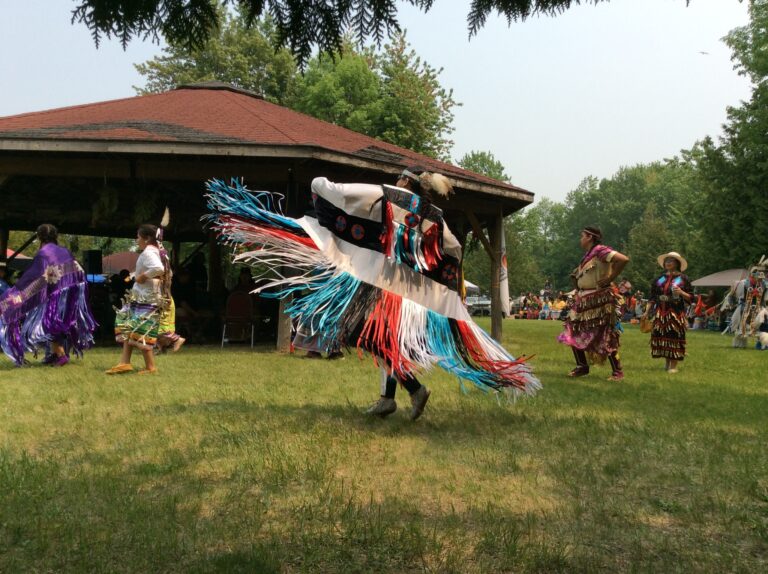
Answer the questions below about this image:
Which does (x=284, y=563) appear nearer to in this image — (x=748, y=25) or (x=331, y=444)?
(x=331, y=444)

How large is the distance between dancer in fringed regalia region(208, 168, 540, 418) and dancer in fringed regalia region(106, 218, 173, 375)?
103 inches

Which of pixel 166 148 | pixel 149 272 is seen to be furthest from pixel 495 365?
pixel 166 148

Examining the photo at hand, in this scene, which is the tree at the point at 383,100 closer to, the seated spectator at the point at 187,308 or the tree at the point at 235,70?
the tree at the point at 235,70

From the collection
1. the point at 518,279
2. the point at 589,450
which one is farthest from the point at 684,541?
the point at 518,279

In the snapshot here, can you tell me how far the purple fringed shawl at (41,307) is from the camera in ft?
25.7

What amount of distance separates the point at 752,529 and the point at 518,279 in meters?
54.8

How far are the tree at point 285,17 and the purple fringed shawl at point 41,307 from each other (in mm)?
5856

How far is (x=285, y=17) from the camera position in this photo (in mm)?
2779

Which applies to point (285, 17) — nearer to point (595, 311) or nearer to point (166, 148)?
point (595, 311)

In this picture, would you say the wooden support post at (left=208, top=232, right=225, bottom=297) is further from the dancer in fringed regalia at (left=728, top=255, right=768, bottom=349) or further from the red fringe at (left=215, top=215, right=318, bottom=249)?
the red fringe at (left=215, top=215, right=318, bottom=249)

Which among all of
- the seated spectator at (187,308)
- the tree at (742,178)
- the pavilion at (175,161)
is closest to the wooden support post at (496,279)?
the pavilion at (175,161)

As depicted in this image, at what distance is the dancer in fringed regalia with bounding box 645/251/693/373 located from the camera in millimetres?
9047

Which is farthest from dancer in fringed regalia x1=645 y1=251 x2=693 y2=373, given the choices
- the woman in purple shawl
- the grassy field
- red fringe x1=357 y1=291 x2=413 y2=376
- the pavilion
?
the woman in purple shawl

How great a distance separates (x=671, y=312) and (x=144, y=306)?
6.38 m
